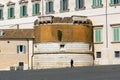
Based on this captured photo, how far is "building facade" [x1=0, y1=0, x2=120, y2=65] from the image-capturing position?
60.1m

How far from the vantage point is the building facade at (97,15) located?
197 ft

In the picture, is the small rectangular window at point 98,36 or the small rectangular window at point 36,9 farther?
the small rectangular window at point 36,9

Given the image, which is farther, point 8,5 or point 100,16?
point 8,5

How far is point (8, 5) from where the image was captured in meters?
76.4

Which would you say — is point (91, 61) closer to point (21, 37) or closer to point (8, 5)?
point (21, 37)

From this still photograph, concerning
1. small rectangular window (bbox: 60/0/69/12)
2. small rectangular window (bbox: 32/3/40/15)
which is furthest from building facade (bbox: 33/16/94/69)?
small rectangular window (bbox: 32/3/40/15)

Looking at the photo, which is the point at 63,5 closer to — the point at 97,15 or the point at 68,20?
the point at 68,20

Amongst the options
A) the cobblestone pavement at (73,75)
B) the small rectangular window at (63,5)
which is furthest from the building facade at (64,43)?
the cobblestone pavement at (73,75)

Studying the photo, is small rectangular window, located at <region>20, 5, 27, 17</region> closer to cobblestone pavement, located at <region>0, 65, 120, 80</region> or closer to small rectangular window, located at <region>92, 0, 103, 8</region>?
small rectangular window, located at <region>92, 0, 103, 8</region>

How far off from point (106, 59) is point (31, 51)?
10.8 m

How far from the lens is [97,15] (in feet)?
204

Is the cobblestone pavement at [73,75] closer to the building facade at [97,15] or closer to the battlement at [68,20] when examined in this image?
the building facade at [97,15]

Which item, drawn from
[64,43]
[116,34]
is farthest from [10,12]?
[116,34]

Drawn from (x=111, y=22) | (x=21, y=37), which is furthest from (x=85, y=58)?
(x=21, y=37)
